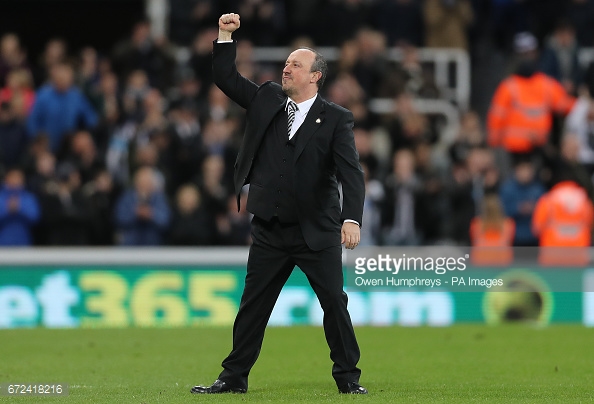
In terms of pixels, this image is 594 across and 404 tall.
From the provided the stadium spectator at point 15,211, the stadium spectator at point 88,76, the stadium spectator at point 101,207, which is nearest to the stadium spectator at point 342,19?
the stadium spectator at point 88,76

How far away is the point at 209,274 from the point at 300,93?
5931 millimetres

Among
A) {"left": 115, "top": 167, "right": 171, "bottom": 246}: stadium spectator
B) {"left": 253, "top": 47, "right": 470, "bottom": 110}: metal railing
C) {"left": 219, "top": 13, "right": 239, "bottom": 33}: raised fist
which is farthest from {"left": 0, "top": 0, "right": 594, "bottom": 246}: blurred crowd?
{"left": 219, "top": 13, "right": 239, "bottom": 33}: raised fist

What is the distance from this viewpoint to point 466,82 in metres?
19.4

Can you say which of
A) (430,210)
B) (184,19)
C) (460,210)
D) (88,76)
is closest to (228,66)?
(430,210)

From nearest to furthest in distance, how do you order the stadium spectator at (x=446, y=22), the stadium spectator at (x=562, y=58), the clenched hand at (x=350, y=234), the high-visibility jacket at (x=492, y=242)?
the clenched hand at (x=350, y=234), the high-visibility jacket at (x=492, y=242), the stadium spectator at (x=562, y=58), the stadium spectator at (x=446, y=22)

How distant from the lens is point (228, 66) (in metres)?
8.54

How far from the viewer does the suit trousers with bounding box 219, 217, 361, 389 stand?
8.59 m

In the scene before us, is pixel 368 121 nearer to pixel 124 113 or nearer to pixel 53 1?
pixel 124 113

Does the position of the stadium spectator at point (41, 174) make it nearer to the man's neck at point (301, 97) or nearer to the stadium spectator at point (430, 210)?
the stadium spectator at point (430, 210)

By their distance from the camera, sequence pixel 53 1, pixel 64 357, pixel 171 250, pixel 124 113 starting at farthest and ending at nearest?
pixel 53 1 → pixel 124 113 → pixel 171 250 → pixel 64 357

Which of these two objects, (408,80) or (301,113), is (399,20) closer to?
(408,80)

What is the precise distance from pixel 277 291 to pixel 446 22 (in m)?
11.3

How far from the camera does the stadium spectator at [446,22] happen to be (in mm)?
19250

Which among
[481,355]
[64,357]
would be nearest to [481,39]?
[481,355]
